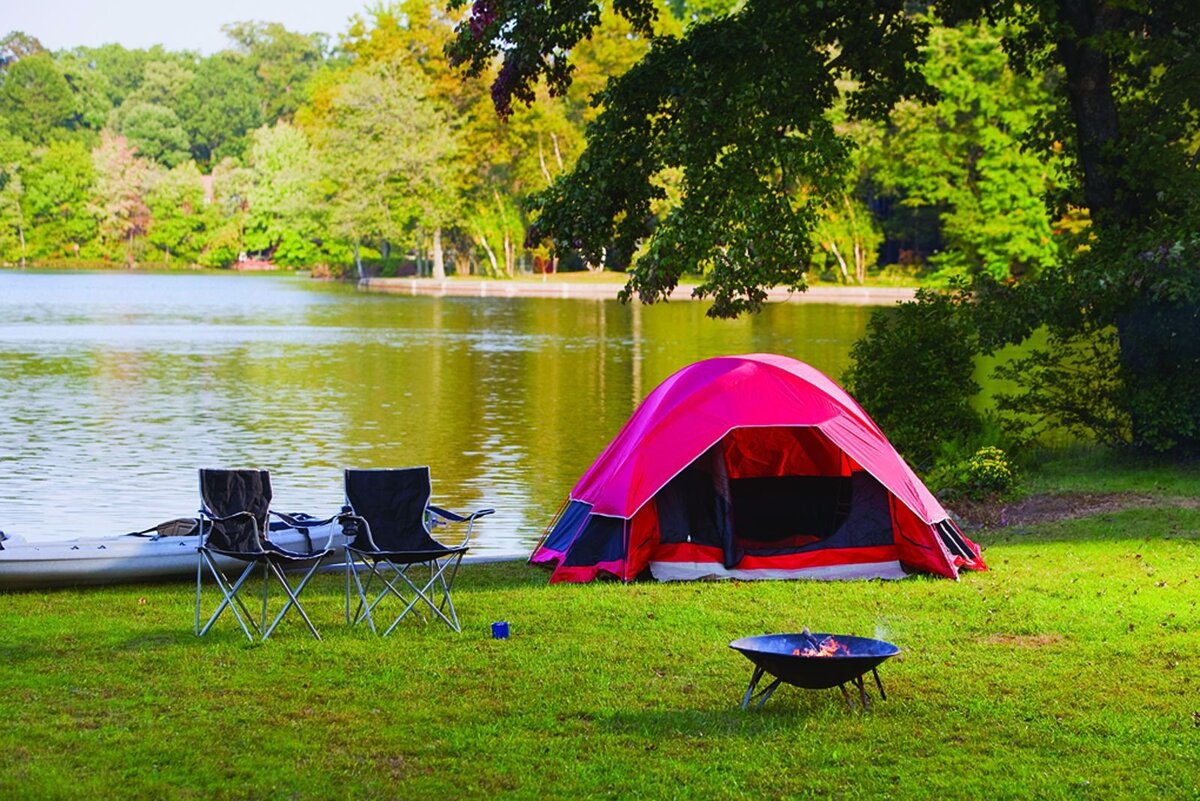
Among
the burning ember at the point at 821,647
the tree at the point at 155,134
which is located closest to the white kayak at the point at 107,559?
the burning ember at the point at 821,647

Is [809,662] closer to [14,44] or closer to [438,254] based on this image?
[438,254]

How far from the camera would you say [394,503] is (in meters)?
8.69

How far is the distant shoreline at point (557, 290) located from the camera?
54.7 m

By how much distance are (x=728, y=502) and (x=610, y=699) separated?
3701 millimetres

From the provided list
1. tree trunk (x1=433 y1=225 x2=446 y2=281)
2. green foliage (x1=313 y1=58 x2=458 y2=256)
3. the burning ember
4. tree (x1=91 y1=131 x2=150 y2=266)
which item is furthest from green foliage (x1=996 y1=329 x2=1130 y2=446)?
tree (x1=91 y1=131 x2=150 y2=266)

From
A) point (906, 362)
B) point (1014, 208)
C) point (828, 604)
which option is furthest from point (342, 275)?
point (828, 604)

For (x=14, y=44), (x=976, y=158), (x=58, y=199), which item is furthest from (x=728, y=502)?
(x=14, y=44)

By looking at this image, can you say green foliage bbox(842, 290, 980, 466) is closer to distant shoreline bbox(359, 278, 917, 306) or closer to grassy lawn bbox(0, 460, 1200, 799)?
grassy lawn bbox(0, 460, 1200, 799)

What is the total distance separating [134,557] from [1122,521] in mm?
7164

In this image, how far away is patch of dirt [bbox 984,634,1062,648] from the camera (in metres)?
7.76

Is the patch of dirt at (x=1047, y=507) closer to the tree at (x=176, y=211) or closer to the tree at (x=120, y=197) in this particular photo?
the tree at (x=120, y=197)

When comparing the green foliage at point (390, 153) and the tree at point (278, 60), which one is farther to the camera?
the tree at point (278, 60)

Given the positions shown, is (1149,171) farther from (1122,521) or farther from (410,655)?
(410,655)

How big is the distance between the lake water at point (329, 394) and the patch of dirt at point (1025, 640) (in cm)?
528
